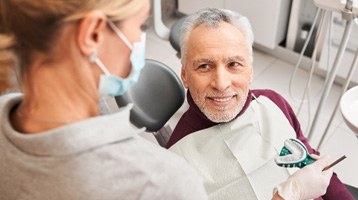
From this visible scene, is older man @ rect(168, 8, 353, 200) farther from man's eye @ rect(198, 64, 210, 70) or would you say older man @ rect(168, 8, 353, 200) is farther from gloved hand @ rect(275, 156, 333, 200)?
gloved hand @ rect(275, 156, 333, 200)

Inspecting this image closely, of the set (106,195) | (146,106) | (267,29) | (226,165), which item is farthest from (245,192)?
(267,29)

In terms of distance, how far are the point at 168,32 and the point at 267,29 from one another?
0.91 metres

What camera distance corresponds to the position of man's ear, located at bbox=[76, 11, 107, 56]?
59 centimetres

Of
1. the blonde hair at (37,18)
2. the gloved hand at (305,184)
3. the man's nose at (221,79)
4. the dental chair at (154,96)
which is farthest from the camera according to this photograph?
the dental chair at (154,96)

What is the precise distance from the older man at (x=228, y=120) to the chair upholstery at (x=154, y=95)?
0.79ft

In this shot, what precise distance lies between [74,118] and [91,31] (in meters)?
0.15

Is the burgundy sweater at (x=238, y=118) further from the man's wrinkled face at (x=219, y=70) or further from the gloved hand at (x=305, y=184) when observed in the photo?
the gloved hand at (x=305, y=184)

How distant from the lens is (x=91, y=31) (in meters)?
0.61

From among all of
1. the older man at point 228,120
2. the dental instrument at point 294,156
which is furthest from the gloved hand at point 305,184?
the older man at point 228,120

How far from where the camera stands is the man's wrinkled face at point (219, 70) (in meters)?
1.22

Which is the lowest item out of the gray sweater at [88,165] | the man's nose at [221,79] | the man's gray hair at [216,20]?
the man's nose at [221,79]

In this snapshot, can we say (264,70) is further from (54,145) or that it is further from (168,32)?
(54,145)

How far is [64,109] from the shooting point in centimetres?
65

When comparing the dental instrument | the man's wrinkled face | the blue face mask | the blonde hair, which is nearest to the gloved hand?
the dental instrument
